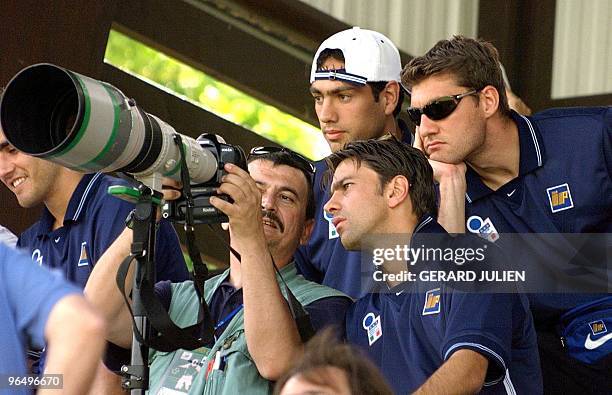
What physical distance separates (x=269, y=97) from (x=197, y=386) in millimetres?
2737

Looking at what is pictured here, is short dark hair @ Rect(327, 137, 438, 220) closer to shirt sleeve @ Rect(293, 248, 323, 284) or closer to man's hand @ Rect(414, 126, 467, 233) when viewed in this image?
man's hand @ Rect(414, 126, 467, 233)

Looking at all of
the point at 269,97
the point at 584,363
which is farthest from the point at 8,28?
the point at 584,363

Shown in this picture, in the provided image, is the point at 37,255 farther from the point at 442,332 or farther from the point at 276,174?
the point at 442,332

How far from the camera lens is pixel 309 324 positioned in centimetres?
335

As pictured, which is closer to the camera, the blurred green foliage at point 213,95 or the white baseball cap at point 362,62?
the white baseball cap at point 362,62

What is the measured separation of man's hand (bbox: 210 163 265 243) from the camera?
3191mm

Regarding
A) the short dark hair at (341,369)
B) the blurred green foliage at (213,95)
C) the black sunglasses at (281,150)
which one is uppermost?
the blurred green foliage at (213,95)

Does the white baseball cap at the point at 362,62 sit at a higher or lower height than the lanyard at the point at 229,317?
higher

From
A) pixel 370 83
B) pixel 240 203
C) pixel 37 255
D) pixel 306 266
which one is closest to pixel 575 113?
pixel 370 83

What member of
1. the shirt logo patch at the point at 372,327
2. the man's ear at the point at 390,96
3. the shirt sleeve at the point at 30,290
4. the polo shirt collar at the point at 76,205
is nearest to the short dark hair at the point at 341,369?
the shirt sleeve at the point at 30,290

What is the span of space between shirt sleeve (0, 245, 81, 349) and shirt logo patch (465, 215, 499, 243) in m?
1.88

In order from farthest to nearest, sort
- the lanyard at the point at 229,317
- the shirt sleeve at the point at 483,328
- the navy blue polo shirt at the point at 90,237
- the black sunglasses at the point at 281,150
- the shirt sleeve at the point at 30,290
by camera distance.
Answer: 1. the navy blue polo shirt at the point at 90,237
2. the black sunglasses at the point at 281,150
3. the lanyard at the point at 229,317
4. the shirt sleeve at the point at 483,328
5. the shirt sleeve at the point at 30,290

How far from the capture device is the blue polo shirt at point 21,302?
204 cm

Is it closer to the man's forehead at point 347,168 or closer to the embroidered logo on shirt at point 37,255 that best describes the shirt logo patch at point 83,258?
the embroidered logo on shirt at point 37,255
